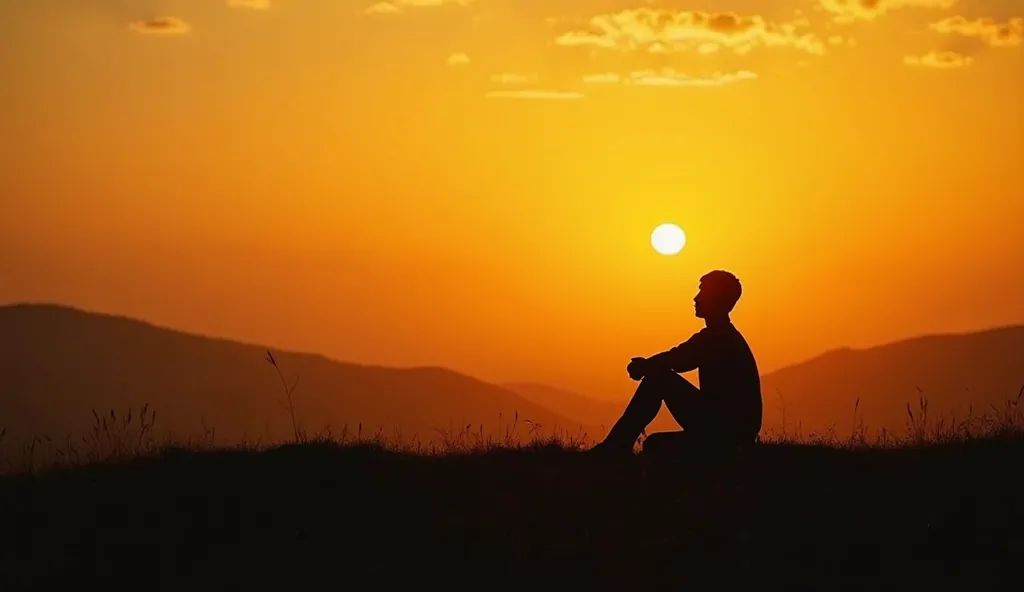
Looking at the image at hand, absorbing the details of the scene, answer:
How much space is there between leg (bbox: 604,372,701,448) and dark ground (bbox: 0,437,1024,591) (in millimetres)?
528

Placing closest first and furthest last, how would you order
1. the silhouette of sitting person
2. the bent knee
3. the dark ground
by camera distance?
the dark ground → the silhouette of sitting person → the bent knee

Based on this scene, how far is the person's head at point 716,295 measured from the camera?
14547mm

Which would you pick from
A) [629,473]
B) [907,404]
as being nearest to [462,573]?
[629,473]

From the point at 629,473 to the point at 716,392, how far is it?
168 cm

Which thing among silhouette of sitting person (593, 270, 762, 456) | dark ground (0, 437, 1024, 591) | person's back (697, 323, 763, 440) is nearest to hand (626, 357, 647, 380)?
silhouette of sitting person (593, 270, 762, 456)

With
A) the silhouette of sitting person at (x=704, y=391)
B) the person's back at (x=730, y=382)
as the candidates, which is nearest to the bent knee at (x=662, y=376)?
the silhouette of sitting person at (x=704, y=391)

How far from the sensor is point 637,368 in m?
14.5

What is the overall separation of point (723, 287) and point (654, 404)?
5.01 feet

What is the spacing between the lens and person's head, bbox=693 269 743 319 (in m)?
14.5

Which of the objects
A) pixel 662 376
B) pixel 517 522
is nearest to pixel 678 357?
pixel 662 376

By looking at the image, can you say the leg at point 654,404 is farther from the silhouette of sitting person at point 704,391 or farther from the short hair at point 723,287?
the short hair at point 723,287

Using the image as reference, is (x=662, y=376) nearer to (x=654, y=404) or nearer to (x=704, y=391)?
(x=654, y=404)

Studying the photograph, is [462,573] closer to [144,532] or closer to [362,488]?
[362,488]

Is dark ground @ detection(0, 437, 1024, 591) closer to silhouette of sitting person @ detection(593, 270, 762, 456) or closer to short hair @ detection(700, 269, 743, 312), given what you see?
silhouette of sitting person @ detection(593, 270, 762, 456)
